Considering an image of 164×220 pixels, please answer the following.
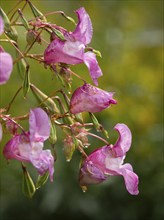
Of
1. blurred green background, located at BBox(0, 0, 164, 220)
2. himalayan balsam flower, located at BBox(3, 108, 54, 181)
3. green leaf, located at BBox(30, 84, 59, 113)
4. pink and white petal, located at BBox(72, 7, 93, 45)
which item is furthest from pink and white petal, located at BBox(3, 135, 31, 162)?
blurred green background, located at BBox(0, 0, 164, 220)

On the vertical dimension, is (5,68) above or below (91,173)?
above

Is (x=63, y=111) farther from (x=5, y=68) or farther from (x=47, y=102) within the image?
(x=5, y=68)

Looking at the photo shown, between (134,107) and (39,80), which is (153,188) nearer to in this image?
(134,107)

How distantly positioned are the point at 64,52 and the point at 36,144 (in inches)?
7.3

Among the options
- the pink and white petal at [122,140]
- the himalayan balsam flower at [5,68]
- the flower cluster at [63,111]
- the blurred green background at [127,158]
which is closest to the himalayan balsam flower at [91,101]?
the flower cluster at [63,111]

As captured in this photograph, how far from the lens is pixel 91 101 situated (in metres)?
1.52

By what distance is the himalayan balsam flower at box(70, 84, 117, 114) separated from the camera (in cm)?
151

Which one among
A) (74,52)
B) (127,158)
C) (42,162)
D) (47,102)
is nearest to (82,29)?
(74,52)

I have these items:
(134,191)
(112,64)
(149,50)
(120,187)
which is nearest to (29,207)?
(120,187)

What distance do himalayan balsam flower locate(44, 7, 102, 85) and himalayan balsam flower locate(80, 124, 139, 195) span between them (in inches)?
7.0

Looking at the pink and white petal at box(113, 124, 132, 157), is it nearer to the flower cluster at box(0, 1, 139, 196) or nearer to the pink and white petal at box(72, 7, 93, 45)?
the flower cluster at box(0, 1, 139, 196)

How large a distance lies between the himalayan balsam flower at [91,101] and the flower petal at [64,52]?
8cm

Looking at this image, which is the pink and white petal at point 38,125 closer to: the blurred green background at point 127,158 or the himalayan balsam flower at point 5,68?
the himalayan balsam flower at point 5,68

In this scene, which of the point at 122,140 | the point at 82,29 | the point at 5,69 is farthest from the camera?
the point at 122,140
